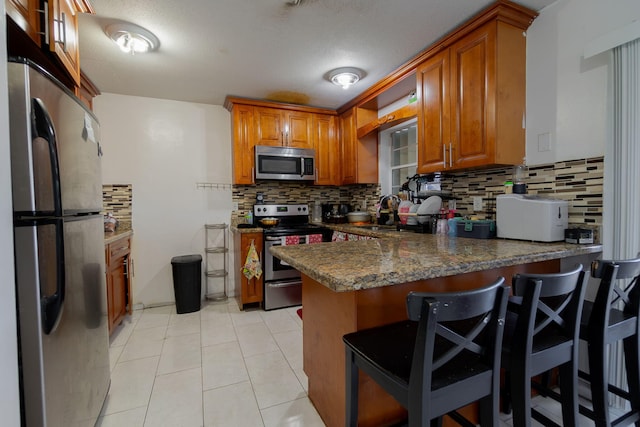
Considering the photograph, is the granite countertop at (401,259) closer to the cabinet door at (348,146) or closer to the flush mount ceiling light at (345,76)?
the flush mount ceiling light at (345,76)

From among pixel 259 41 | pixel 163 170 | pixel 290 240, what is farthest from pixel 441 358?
pixel 163 170

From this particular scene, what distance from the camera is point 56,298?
1018 millimetres

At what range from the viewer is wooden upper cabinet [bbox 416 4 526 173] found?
185cm

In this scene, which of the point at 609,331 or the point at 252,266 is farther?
the point at 252,266

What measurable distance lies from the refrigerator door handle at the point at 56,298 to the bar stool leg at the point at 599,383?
2.06 metres

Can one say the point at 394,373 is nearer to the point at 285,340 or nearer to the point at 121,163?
the point at 285,340

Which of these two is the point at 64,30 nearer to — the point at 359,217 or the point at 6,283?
the point at 6,283

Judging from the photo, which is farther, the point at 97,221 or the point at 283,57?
the point at 283,57

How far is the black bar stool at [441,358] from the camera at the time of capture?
→ 0.78 metres

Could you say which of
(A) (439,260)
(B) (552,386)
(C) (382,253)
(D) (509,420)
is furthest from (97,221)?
(B) (552,386)

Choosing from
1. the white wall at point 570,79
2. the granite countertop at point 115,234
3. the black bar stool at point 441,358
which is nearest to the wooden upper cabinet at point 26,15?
the granite countertop at point 115,234

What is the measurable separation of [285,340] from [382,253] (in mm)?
1506

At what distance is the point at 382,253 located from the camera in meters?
1.38

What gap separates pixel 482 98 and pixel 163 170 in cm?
320
